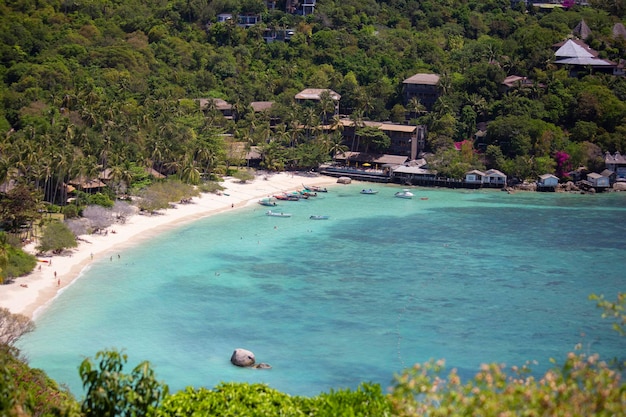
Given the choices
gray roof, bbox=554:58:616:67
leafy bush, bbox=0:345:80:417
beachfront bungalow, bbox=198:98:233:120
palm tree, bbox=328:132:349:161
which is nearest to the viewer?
leafy bush, bbox=0:345:80:417

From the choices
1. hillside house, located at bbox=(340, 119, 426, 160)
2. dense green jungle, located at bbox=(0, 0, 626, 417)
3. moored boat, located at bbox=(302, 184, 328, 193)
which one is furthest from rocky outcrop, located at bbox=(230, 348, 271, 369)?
hillside house, located at bbox=(340, 119, 426, 160)

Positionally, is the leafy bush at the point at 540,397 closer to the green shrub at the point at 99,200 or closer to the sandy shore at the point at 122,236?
the sandy shore at the point at 122,236

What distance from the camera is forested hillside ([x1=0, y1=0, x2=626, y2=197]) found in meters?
71.2

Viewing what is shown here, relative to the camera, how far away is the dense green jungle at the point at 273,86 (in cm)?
6938

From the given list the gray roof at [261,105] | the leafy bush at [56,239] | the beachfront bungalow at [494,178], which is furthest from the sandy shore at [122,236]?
the beachfront bungalow at [494,178]

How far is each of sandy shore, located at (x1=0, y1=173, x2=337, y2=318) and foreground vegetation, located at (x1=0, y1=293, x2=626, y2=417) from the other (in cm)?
1143

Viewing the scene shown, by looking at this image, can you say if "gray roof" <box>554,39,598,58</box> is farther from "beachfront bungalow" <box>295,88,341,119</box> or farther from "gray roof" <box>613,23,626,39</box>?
"beachfront bungalow" <box>295,88,341,119</box>

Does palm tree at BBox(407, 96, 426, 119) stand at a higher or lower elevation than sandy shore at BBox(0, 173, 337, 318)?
higher

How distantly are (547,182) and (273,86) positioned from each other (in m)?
33.1

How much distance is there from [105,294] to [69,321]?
14.7ft

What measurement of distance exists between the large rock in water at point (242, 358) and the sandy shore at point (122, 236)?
36.0 feet

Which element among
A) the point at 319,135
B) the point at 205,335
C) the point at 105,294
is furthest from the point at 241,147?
the point at 205,335

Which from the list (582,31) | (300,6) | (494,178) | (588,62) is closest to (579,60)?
(588,62)

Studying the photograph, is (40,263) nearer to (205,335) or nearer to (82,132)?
(205,335)
